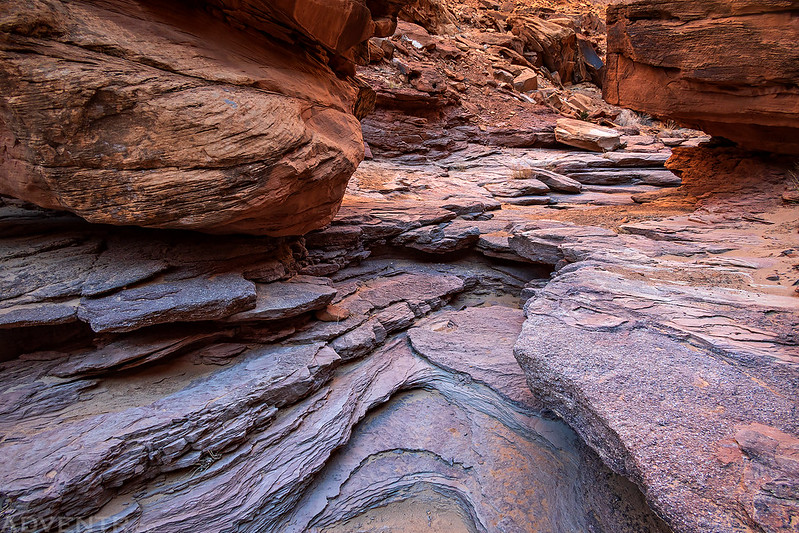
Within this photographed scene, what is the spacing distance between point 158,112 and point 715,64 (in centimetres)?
783

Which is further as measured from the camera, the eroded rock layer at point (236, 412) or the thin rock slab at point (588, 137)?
the thin rock slab at point (588, 137)

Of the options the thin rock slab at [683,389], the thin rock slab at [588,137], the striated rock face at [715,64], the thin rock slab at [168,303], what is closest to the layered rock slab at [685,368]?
the thin rock slab at [683,389]

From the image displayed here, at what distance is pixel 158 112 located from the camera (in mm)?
3240

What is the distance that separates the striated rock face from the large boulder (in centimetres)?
520

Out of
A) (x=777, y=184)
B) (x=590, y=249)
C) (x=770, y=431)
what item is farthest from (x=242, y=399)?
(x=777, y=184)

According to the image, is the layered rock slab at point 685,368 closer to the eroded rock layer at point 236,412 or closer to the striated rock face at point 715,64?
the eroded rock layer at point 236,412

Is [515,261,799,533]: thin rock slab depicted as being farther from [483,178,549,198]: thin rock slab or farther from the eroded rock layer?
[483,178,549,198]: thin rock slab

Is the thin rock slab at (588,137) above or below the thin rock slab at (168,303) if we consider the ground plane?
above

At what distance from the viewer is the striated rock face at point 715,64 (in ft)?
17.6

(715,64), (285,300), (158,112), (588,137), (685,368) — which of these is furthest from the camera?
(588,137)

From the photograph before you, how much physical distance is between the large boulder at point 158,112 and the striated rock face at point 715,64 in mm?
5204

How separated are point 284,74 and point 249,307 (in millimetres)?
2856

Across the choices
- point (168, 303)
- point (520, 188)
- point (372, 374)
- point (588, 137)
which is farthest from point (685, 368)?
point (588, 137)

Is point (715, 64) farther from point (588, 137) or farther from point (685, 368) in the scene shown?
point (588, 137)
